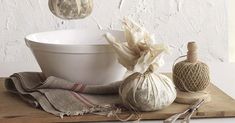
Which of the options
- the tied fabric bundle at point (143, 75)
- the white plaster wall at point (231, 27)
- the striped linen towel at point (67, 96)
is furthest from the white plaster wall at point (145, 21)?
the tied fabric bundle at point (143, 75)

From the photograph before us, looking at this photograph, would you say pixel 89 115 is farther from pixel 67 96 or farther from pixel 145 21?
pixel 145 21

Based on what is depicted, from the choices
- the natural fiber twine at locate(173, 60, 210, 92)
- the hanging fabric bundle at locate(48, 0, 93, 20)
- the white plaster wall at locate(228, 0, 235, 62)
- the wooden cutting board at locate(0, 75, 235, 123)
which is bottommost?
the white plaster wall at locate(228, 0, 235, 62)

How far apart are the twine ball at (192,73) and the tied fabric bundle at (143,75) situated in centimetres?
5

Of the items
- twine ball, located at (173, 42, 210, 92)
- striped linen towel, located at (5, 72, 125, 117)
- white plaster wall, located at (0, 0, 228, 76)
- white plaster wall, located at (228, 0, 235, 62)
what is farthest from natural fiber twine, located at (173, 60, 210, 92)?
white plaster wall, located at (228, 0, 235, 62)

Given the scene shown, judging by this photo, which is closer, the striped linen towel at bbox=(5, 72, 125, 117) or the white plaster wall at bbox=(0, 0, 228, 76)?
the striped linen towel at bbox=(5, 72, 125, 117)

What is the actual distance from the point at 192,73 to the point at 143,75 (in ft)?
0.31

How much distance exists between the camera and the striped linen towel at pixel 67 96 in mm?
621

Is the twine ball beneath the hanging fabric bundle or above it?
beneath

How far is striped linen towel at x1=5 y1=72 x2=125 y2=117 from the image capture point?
0.62 m

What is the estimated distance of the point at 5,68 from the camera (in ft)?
3.39

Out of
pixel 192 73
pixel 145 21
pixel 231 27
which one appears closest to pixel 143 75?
pixel 192 73

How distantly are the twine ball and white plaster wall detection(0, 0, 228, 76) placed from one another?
0.72 metres

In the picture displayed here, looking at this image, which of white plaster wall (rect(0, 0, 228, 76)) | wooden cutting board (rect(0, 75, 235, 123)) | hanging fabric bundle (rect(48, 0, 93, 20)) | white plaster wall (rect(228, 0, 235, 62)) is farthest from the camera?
white plaster wall (rect(228, 0, 235, 62))

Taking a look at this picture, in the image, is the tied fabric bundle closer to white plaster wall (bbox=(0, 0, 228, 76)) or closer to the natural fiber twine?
the natural fiber twine
